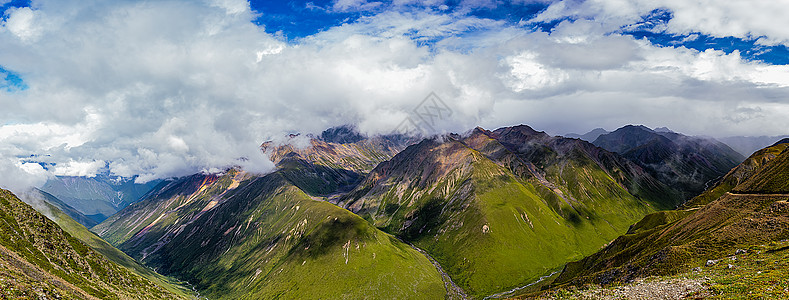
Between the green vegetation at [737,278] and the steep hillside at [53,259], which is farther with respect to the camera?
the steep hillside at [53,259]

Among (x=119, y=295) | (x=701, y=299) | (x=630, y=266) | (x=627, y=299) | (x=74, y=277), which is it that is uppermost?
(x=701, y=299)

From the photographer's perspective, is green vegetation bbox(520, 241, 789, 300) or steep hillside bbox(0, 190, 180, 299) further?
steep hillside bbox(0, 190, 180, 299)

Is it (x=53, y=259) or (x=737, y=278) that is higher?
(x=737, y=278)

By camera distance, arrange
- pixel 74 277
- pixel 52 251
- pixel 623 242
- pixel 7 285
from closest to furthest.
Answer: pixel 7 285 → pixel 74 277 → pixel 52 251 → pixel 623 242

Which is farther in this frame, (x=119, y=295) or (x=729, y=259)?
(x=119, y=295)

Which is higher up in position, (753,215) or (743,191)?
(753,215)

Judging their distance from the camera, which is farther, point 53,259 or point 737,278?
point 53,259

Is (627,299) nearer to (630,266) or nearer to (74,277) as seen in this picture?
(630,266)

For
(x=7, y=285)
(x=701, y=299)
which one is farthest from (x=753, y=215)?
(x=7, y=285)
